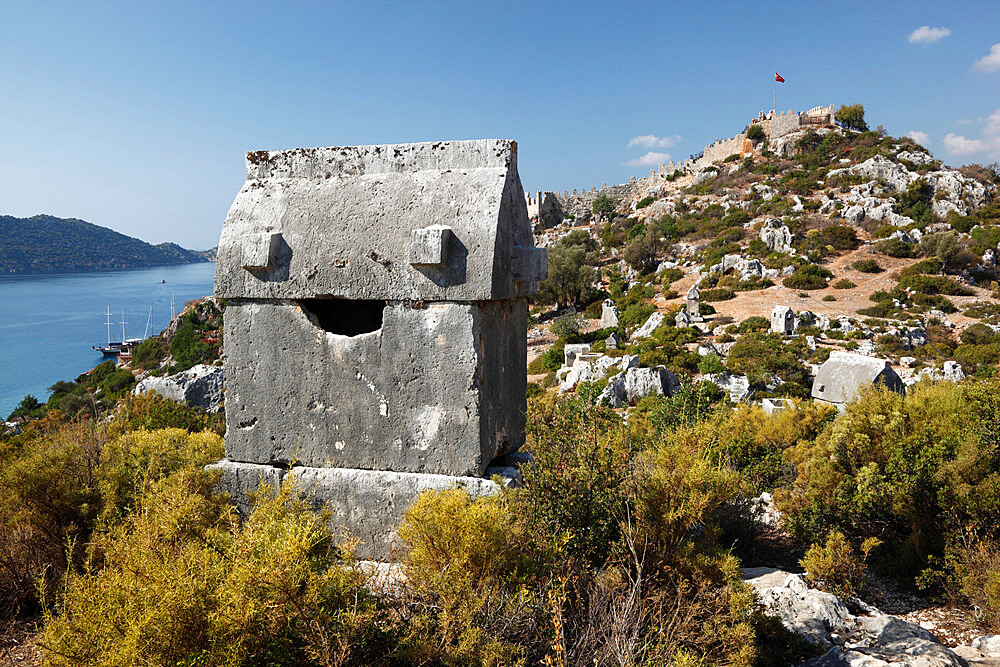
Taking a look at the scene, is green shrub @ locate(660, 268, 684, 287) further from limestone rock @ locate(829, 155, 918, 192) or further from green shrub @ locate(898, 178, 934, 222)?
limestone rock @ locate(829, 155, 918, 192)

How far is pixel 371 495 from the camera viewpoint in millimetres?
2916

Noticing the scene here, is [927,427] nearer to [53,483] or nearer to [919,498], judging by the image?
[919,498]

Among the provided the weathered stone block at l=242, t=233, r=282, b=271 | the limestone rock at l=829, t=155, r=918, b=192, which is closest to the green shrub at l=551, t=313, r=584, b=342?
the weathered stone block at l=242, t=233, r=282, b=271

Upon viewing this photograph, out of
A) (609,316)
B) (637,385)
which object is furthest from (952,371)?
(609,316)

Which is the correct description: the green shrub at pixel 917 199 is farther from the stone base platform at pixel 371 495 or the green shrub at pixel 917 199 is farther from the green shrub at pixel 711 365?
the stone base platform at pixel 371 495

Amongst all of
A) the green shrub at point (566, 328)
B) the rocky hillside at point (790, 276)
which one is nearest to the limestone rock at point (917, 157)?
the rocky hillside at point (790, 276)

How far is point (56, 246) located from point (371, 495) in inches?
6666

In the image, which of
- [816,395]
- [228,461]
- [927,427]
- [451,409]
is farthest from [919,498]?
[816,395]

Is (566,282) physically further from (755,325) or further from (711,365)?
(711,365)

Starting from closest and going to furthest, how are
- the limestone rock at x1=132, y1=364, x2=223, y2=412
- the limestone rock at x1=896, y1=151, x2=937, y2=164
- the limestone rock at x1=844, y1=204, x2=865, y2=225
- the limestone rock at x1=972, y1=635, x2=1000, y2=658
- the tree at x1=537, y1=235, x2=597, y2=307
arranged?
the limestone rock at x1=972, y1=635, x2=1000, y2=658
the limestone rock at x1=132, y1=364, x2=223, y2=412
the tree at x1=537, y1=235, x2=597, y2=307
the limestone rock at x1=844, y1=204, x2=865, y2=225
the limestone rock at x1=896, y1=151, x2=937, y2=164

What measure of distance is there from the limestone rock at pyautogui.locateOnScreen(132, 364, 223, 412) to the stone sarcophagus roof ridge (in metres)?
9.73

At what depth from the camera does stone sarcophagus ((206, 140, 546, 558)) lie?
9.18ft

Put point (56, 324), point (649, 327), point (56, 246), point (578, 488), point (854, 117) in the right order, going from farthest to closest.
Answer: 1. point (56, 246)
2. point (56, 324)
3. point (854, 117)
4. point (649, 327)
5. point (578, 488)

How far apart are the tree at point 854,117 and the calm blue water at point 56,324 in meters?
61.2
